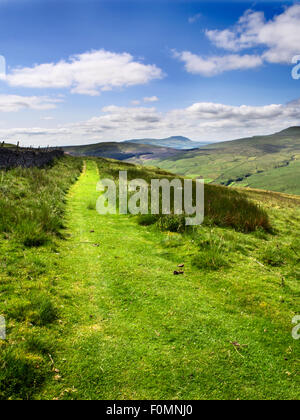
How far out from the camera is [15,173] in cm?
1931

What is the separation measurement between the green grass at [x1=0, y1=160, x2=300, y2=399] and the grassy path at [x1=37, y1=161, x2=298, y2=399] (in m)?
0.02

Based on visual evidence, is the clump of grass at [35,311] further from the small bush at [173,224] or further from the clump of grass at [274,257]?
the clump of grass at [274,257]

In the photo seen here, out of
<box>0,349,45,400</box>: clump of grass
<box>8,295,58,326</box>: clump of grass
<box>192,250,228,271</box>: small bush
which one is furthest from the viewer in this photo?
<box>192,250,228,271</box>: small bush

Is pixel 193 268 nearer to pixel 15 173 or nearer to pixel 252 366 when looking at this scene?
pixel 252 366

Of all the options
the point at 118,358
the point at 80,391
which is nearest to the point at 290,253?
the point at 118,358

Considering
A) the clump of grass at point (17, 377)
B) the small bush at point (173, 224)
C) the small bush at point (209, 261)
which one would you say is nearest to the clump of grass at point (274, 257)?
the small bush at point (209, 261)

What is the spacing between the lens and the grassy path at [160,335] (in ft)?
11.3

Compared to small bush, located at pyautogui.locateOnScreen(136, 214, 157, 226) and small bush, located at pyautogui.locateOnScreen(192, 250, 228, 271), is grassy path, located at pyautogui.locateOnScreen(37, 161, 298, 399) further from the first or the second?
small bush, located at pyautogui.locateOnScreen(136, 214, 157, 226)

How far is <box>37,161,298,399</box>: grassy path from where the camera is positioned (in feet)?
11.3

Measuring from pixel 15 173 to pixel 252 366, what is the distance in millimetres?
20562

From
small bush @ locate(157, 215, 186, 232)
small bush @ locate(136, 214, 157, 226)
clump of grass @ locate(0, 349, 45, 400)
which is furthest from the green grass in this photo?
small bush @ locate(136, 214, 157, 226)

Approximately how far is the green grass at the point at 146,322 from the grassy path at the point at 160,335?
2 cm

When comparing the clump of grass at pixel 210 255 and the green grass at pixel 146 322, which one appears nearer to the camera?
the green grass at pixel 146 322

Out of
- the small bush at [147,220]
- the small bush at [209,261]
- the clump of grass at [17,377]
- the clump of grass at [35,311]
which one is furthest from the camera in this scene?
the small bush at [147,220]
